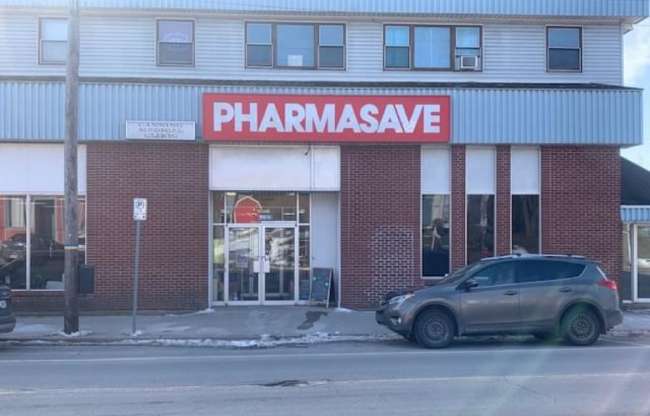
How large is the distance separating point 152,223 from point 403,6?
8.86 metres

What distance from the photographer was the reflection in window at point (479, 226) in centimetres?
1889

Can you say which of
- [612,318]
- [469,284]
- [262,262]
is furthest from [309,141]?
[612,318]

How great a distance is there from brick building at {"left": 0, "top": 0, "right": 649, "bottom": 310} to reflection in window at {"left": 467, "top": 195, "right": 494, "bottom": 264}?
0.12 feet

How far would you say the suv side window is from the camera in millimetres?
13305

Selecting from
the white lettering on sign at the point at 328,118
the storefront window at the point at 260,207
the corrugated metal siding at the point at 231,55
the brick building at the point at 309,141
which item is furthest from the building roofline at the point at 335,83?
the storefront window at the point at 260,207

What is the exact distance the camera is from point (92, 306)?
17.8m

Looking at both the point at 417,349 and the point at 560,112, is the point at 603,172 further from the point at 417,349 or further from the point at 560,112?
the point at 417,349

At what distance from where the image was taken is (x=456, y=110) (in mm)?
18406

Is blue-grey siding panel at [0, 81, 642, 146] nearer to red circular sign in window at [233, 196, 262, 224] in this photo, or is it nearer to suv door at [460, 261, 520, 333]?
red circular sign in window at [233, 196, 262, 224]

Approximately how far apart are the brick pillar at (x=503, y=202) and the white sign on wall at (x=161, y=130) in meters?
7.85

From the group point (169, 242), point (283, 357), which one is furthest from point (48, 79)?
point (283, 357)

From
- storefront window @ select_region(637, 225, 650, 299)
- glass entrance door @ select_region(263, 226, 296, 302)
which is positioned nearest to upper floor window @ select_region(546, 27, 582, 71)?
storefront window @ select_region(637, 225, 650, 299)

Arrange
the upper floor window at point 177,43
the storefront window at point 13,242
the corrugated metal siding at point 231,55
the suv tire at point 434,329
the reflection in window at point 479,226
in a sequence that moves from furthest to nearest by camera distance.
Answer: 1. the upper floor window at point 177,43
2. the corrugated metal siding at point 231,55
3. the reflection in window at point 479,226
4. the storefront window at point 13,242
5. the suv tire at point 434,329

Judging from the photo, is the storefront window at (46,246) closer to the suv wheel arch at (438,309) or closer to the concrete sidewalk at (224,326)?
the concrete sidewalk at (224,326)
